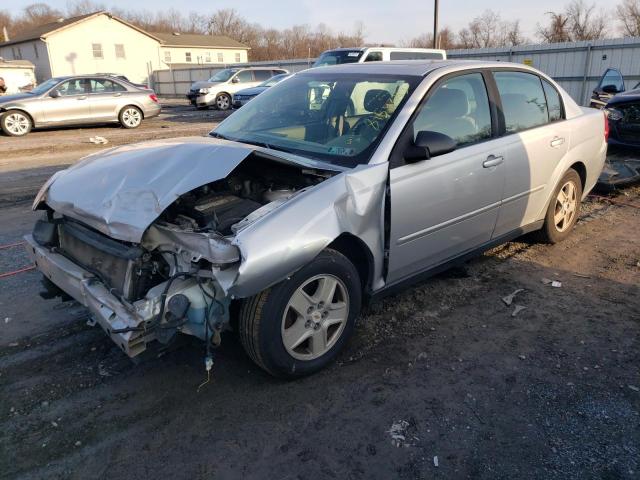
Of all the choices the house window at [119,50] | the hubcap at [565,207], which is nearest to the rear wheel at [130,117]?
the hubcap at [565,207]

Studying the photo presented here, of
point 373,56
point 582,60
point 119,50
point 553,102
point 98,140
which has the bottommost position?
point 98,140

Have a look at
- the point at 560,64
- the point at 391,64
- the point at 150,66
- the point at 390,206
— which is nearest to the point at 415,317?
the point at 390,206

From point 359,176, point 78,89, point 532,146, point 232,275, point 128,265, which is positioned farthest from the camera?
point 78,89

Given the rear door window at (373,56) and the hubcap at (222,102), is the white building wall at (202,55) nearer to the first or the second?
the hubcap at (222,102)

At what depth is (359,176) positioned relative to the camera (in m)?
3.04

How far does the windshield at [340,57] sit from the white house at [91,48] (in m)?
35.2

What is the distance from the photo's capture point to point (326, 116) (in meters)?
3.78

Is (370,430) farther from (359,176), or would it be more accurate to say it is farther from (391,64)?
(391,64)

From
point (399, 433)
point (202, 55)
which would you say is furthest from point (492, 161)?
point (202, 55)

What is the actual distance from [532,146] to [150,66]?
46.2 m

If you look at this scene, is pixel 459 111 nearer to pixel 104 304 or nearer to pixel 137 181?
pixel 137 181

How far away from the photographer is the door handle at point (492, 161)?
381cm

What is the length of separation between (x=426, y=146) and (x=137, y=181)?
5.81 ft

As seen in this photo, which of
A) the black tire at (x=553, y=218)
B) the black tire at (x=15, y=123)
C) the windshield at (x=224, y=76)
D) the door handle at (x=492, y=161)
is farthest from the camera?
the windshield at (x=224, y=76)
